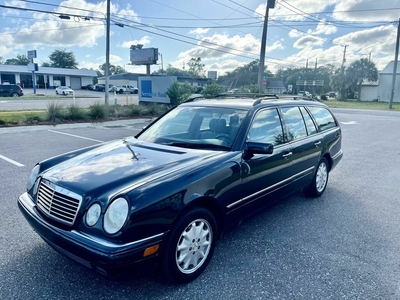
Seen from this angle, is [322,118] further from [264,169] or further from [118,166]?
[118,166]

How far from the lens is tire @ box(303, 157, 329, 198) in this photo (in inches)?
187

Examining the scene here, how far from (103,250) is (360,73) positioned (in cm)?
6127

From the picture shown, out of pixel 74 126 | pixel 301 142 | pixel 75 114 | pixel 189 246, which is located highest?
pixel 301 142

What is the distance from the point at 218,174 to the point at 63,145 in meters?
7.24

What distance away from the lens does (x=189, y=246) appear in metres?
2.59

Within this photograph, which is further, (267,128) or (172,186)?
(267,128)

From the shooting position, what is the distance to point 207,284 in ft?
8.64

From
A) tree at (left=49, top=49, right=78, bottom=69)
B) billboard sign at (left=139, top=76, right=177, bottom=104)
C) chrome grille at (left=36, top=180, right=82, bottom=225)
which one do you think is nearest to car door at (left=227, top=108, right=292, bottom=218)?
chrome grille at (left=36, top=180, right=82, bottom=225)

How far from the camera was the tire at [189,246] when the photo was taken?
2.42 metres

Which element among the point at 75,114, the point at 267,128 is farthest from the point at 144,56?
the point at 267,128

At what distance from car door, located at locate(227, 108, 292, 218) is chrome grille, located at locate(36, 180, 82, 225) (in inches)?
56.1

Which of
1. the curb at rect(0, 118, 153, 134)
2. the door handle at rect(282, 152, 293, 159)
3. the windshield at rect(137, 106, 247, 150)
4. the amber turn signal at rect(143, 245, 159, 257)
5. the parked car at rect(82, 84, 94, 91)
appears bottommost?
the curb at rect(0, 118, 153, 134)

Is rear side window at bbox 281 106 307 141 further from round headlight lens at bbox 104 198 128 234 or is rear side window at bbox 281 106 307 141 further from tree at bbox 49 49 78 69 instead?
tree at bbox 49 49 78 69

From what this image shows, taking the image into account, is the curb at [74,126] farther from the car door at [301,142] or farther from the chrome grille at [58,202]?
the car door at [301,142]
